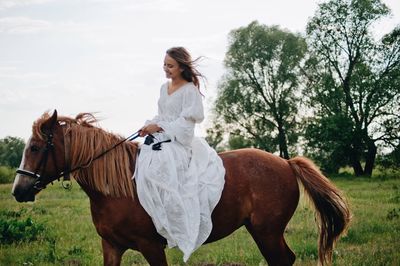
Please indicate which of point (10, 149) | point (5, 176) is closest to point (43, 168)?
point (5, 176)

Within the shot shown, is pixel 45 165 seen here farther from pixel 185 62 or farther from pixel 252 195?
pixel 252 195

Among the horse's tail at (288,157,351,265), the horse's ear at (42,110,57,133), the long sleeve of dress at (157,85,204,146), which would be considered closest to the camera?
the horse's ear at (42,110,57,133)

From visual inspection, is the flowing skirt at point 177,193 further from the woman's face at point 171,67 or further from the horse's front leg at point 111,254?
the woman's face at point 171,67

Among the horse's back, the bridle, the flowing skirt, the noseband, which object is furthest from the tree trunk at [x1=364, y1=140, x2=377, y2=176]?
the noseband

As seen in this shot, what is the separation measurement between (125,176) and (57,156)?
841 millimetres

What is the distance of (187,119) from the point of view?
221 inches

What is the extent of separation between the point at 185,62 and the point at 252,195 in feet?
6.34

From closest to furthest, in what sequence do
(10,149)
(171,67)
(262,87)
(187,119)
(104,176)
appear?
1. (104,176)
2. (187,119)
3. (171,67)
4. (262,87)
5. (10,149)

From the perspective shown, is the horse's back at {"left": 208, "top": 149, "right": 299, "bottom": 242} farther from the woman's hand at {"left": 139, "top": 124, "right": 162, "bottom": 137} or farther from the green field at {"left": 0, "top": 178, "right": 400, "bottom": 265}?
the woman's hand at {"left": 139, "top": 124, "right": 162, "bottom": 137}

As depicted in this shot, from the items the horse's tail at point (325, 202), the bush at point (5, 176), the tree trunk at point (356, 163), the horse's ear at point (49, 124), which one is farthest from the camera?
the tree trunk at point (356, 163)

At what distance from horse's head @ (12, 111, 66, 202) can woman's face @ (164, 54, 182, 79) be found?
151cm

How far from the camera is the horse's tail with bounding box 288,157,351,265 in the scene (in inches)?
244

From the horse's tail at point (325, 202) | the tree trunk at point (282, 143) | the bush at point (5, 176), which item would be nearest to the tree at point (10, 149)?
the bush at point (5, 176)

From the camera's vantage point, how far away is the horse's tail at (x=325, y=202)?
6.21 m
